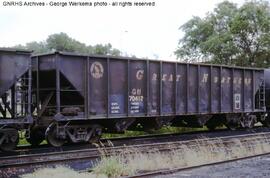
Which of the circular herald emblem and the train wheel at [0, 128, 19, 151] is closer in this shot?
the train wheel at [0, 128, 19, 151]

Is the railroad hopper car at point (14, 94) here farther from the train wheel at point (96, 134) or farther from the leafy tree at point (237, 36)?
the leafy tree at point (237, 36)

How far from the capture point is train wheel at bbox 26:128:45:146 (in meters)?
14.7

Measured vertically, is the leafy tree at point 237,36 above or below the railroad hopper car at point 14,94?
above

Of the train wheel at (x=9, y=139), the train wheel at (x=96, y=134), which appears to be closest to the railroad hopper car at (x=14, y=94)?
the train wheel at (x=9, y=139)

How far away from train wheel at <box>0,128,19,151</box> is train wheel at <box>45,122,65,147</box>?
1.36m

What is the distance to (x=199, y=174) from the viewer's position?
32.5 feet

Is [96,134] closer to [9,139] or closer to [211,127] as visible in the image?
[9,139]

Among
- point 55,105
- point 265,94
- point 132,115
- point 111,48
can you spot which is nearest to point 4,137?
point 55,105

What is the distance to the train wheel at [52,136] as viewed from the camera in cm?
1364

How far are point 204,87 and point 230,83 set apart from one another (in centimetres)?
202

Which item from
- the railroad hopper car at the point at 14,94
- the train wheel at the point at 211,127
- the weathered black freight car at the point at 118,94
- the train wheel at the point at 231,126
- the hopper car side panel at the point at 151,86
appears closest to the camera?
the railroad hopper car at the point at 14,94

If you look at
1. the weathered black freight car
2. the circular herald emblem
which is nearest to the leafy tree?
the weathered black freight car

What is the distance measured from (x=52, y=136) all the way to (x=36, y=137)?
57.9 inches

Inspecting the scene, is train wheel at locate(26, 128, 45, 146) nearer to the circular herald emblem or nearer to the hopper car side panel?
the hopper car side panel
